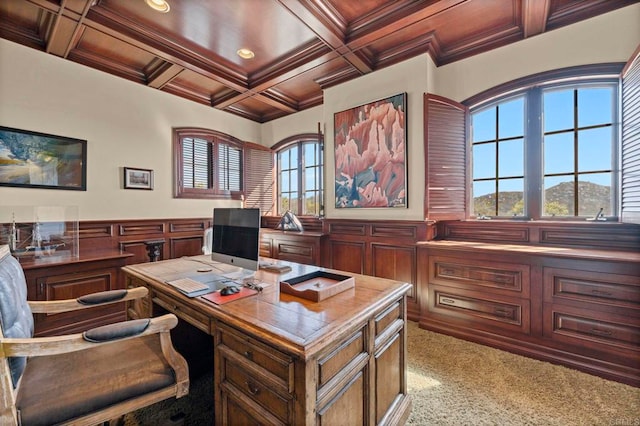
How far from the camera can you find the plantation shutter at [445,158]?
119 inches

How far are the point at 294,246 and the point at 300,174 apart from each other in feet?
4.62

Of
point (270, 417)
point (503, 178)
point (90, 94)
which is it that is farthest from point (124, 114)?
point (503, 178)

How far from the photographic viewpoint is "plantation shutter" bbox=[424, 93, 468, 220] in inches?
119

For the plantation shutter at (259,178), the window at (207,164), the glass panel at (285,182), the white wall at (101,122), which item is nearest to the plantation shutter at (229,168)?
the window at (207,164)

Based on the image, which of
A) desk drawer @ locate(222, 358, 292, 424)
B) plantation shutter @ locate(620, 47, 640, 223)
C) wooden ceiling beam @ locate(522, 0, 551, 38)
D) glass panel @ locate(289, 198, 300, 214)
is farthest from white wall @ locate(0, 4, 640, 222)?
desk drawer @ locate(222, 358, 292, 424)

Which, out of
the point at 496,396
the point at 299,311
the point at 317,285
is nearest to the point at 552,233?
the point at 496,396

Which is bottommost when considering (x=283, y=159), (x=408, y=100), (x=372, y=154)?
(x=372, y=154)

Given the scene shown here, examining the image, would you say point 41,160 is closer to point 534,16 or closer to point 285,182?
point 285,182

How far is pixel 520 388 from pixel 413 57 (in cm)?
322

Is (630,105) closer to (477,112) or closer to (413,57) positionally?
(477,112)

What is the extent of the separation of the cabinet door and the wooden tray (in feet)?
8.00

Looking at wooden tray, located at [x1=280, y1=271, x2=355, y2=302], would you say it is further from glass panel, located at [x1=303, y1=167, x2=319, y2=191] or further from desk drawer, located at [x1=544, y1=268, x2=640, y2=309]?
glass panel, located at [x1=303, y1=167, x2=319, y2=191]

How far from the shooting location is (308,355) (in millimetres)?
905

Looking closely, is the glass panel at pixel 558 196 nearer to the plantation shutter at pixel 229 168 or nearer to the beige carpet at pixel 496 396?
the beige carpet at pixel 496 396
